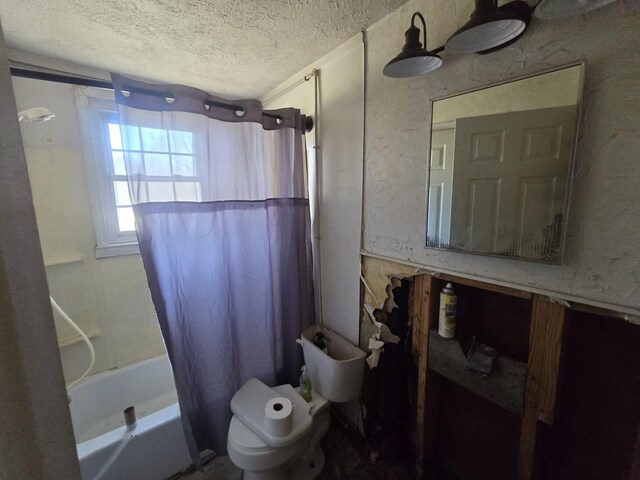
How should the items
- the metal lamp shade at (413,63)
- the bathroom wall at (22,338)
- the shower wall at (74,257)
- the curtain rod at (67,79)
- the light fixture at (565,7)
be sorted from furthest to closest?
the shower wall at (74,257) → the curtain rod at (67,79) → the metal lamp shade at (413,63) → the light fixture at (565,7) → the bathroom wall at (22,338)

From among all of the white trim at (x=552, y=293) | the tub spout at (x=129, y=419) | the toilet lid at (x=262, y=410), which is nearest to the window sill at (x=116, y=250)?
the tub spout at (x=129, y=419)

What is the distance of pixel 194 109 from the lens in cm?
126

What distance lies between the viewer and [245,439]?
3.98ft

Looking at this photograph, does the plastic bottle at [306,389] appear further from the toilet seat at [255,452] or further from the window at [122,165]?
the window at [122,165]

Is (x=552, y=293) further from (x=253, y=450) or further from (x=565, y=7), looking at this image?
(x=253, y=450)

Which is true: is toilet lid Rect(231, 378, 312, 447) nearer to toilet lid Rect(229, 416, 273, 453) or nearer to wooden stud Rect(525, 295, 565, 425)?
toilet lid Rect(229, 416, 273, 453)

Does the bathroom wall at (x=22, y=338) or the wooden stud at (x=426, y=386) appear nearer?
the bathroom wall at (x=22, y=338)

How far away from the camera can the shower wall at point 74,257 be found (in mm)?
1513

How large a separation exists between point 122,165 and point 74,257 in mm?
652

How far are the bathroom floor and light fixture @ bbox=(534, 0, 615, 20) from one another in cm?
181

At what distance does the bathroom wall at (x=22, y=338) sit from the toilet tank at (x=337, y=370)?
3.43 feet

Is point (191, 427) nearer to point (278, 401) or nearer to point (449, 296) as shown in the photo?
point (278, 401)

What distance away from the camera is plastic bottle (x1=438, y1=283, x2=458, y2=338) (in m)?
1.03

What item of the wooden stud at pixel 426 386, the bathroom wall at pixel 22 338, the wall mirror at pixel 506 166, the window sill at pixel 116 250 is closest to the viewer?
the bathroom wall at pixel 22 338
